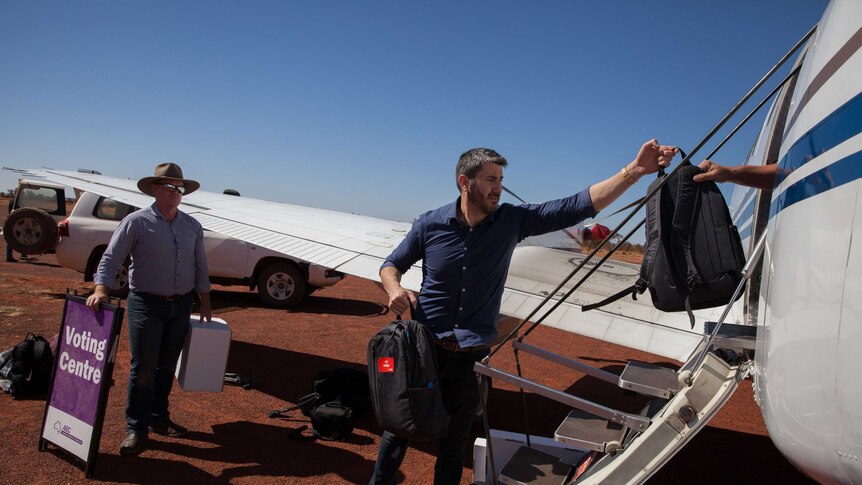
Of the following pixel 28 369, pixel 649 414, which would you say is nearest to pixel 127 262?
pixel 28 369

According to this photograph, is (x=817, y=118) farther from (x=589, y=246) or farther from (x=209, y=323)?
(x=209, y=323)

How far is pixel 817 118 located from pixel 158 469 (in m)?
4.38

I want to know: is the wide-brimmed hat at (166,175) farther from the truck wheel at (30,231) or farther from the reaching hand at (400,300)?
the truck wheel at (30,231)

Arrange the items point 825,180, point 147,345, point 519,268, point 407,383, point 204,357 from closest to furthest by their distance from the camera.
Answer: point 825,180, point 407,383, point 147,345, point 204,357, point 519,268

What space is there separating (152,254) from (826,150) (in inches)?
164

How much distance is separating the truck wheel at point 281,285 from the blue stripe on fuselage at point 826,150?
8993 millimetres

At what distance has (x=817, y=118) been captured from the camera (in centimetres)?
219

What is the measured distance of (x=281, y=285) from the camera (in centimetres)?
1044

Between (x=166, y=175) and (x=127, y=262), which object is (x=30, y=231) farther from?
(x=166, y=175)

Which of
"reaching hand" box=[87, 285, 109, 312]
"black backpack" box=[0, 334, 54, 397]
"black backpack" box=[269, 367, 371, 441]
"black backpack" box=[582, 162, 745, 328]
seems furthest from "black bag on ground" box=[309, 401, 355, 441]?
"black backpack" box=[582, 162, 745, 328]

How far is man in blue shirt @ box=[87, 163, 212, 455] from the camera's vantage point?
13.5 feet

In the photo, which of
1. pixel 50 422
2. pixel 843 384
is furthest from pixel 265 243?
pixel 843 384

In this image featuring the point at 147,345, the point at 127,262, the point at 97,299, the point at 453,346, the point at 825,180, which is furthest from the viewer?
the point at 127,262

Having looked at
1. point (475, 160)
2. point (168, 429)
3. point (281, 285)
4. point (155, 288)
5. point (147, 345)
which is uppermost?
point (475, 160)
